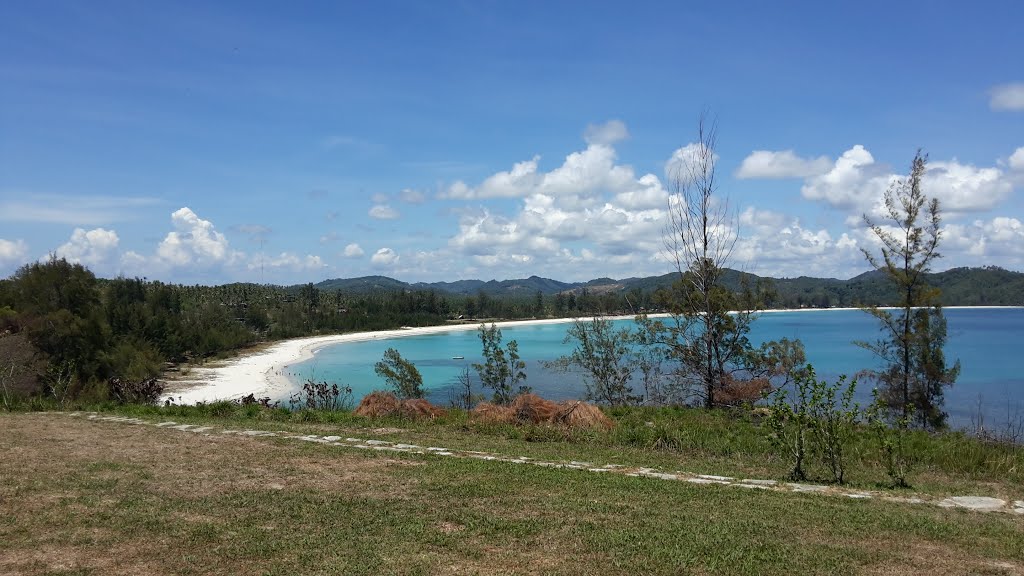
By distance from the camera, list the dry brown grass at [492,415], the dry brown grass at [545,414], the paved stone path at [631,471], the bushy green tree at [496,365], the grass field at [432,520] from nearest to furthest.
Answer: the grass field at [432,520]
the paved stone path at [631,471]
the dry brown grass at [545,414]
the dry brown grass at [492,415]
the bushy green tree at [496,365]

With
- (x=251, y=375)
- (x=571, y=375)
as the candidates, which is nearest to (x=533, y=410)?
(x=571, y=375)

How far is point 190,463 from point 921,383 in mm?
20460

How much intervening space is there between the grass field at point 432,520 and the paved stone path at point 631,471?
43 centimetres

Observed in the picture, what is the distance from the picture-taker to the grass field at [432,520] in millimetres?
5250

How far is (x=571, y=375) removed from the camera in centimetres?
5341

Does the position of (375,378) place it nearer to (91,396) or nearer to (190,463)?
(91,396)

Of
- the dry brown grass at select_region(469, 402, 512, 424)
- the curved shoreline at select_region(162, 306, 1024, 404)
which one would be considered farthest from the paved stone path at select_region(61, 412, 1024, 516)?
the curved shoreline at select_region(162, 306, 1024, 404)

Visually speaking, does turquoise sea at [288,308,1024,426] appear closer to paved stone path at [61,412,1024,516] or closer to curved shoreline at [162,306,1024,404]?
curved shoreline at [162,306,1024,404]

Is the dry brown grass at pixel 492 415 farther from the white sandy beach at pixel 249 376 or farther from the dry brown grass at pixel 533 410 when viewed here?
the white sandy beach at pixel 249 376

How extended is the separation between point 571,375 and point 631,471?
44470mm

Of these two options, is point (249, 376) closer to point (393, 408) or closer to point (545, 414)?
point (393, 408)

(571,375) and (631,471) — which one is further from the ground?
(631,471)

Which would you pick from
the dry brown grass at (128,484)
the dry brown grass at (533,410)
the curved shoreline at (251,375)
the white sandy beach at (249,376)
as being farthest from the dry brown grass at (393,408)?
the curved shoreline at (251,375)

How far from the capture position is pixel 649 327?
2038 cm
